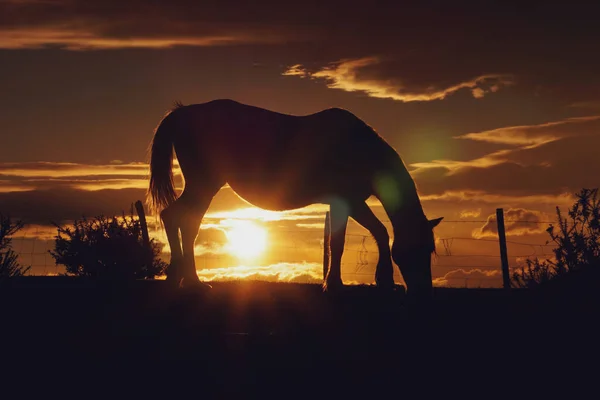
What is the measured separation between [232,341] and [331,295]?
3.44 meters

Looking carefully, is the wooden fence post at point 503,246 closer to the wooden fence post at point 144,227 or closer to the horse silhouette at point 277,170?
the horse silhouette at point 277,170

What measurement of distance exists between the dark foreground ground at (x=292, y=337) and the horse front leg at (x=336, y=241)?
0.27m

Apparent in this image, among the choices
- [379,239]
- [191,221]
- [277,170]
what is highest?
[277,170]

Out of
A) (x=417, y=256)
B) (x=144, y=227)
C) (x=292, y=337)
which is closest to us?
(x=292, y=337)

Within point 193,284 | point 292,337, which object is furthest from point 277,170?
point 292,337

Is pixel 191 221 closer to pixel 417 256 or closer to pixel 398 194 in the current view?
pixel 398 194

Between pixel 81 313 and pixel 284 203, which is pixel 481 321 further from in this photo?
pixel 81 313

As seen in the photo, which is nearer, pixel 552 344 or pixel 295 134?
pixel 552 344

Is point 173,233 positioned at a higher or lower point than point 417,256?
higher

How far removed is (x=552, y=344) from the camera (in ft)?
24.6

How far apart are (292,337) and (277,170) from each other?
3.84 metres

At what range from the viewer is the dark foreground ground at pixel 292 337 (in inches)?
249

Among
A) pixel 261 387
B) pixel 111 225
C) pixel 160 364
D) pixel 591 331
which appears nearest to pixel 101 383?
pixel 160 364

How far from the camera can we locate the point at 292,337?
7.65 meters
